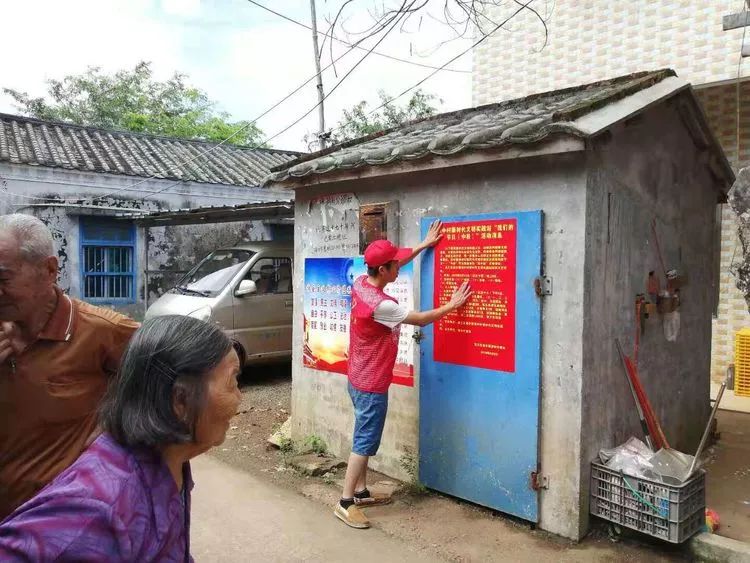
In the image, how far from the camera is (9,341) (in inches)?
79.0

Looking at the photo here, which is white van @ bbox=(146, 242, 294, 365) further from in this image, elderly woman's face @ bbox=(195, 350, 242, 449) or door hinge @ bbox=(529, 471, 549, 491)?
elderly woman's face @ bbox=(195, 350, 242, 449)

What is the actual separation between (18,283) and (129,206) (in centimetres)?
1093

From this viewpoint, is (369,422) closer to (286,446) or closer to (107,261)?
(286,446)

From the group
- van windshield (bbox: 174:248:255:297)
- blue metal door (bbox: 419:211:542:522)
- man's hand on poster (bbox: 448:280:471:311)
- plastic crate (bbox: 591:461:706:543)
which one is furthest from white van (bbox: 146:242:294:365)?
plastic crate (bbox: 591:461:706:543)

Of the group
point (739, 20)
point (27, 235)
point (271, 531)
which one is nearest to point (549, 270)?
point (739, 20)

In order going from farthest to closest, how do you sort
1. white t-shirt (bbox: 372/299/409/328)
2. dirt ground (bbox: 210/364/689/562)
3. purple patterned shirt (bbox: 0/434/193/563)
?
1. white t-shirt (bbox: 372/299/409/328)
2. dirt ground (bbox: 210/364/689/562)
3. purple patterned shirt (bbox: 0/434/193/563)

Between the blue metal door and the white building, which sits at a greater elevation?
the white building

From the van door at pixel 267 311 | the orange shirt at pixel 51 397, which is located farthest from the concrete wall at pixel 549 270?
the van door at pixel 267 311

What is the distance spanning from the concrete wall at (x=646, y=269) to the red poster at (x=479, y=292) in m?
0.55

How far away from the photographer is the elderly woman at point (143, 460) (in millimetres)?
1144

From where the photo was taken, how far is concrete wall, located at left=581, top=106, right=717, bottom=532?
388cm

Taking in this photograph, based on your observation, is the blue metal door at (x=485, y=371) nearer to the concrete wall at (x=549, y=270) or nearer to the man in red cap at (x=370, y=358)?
the concrete wall at (x=549, y=270)

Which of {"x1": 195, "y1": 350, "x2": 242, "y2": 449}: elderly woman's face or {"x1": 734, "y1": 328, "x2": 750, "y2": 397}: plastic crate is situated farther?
{"x1": 734, "y1": 328, "x2": 750, "y2": 397}: plastic crate

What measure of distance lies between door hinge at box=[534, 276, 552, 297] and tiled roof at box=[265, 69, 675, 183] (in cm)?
92
